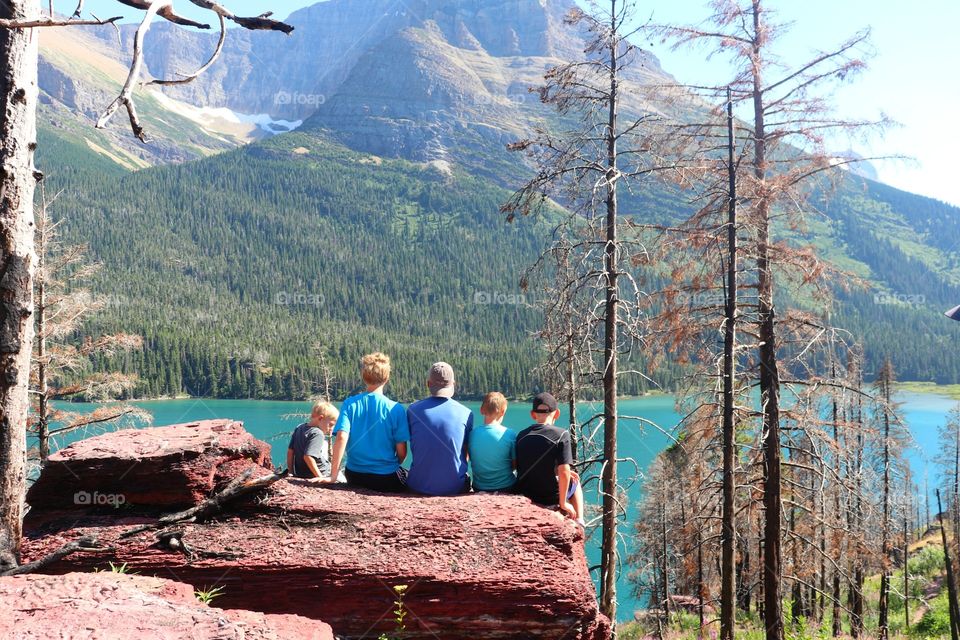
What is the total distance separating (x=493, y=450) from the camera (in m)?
5.83

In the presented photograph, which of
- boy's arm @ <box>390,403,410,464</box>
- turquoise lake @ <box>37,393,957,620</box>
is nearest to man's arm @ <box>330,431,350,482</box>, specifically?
boy's arm @ <box>390,403,410,464</box>

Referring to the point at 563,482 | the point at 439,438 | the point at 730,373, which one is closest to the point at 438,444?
the point at 439,438

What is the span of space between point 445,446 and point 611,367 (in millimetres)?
4875

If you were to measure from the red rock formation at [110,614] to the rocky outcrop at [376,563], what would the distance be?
4.84 ft

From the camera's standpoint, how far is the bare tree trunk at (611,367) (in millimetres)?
9562

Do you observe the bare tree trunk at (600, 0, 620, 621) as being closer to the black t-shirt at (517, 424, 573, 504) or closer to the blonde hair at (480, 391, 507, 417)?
the black t-shirt at (517, 424, 573, 504)

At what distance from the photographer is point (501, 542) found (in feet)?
16.6

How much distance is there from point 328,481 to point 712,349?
9294 mm

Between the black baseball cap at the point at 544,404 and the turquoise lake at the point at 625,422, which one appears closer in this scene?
the black baseball cap at the point at 544,404

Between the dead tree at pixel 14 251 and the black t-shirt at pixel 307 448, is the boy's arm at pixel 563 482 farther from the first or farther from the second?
the dead tree at pixel 14 251

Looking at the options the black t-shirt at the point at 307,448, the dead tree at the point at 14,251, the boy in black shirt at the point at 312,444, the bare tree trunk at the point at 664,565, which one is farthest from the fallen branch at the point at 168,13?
the bare tree trunk at the point at 664,565

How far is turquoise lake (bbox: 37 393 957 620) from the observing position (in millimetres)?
51781

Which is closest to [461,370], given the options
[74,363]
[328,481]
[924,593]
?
[924,593]

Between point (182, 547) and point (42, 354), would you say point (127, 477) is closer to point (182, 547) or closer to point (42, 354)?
point (182, 547)
